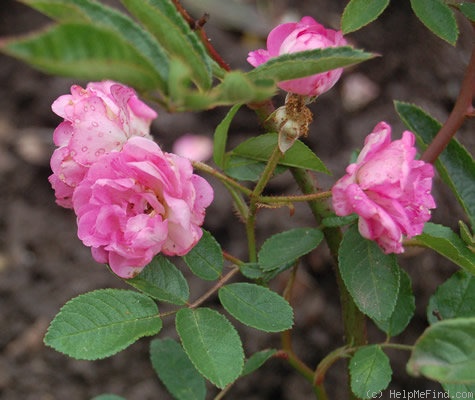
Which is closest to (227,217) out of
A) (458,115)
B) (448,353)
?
Result: (458,115)

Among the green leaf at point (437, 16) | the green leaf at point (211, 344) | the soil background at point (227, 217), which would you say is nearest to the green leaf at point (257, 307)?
the green leaf at point (211, 344)

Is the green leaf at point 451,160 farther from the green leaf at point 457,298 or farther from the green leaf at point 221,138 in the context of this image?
the green leaf at point 221,138

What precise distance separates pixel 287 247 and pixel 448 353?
26 centimetres

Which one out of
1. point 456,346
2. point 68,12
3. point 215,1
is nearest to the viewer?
point 68,12

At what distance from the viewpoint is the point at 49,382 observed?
1.79 metres

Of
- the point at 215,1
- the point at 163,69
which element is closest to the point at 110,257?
the point at 163,69

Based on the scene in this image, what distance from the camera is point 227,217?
191 cm

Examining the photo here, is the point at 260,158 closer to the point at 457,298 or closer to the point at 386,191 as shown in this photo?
the point at 386,191

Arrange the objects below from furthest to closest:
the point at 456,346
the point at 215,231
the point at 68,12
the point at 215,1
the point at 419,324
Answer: the point at 215,1 < the point at 215,231 < the point at 419,324 < the point at 456,346 < the point at 68,12

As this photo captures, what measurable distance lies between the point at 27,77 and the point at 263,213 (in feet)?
2.95

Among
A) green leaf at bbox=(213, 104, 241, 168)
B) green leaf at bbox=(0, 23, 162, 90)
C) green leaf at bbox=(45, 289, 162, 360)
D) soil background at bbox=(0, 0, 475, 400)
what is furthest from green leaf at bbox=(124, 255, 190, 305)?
soil background at bbox=(0, 0, 475, 400)

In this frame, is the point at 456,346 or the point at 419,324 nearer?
the point at 456,346

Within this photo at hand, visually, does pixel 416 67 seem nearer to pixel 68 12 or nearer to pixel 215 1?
pixel 215 1

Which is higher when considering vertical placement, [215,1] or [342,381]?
[215,1]
